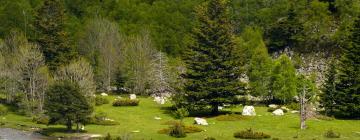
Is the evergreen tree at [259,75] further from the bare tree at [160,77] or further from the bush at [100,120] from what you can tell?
the bush at [100,120]

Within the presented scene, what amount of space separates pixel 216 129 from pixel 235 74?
19.8 meters

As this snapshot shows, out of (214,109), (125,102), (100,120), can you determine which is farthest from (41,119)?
(214,109)

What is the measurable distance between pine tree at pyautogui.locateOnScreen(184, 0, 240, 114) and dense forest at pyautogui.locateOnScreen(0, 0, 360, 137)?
158mm

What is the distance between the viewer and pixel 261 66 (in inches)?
3974

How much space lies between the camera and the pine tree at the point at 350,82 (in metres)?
83.8

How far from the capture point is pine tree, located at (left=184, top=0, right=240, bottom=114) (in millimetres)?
87062

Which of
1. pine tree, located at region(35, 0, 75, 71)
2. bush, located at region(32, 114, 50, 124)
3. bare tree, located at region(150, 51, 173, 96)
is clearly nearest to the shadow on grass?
bush, located at region(32, 114, 50, 124)

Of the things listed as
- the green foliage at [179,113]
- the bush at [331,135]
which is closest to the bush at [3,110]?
the green foliage at [179,113]

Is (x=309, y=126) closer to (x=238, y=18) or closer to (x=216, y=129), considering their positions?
(x=216, y=129)

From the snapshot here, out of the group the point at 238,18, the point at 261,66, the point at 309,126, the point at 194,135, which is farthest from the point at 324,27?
the point at 194,135

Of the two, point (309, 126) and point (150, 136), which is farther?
point (309, 126)

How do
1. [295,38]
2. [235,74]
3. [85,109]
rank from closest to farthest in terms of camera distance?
[85,109] < [235,74] < [295,38]

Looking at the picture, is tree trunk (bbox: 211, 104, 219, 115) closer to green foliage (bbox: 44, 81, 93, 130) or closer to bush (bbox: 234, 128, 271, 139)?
bush (bbox: 234, 128, 271, 139)

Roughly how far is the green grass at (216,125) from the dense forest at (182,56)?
8.77 feet
